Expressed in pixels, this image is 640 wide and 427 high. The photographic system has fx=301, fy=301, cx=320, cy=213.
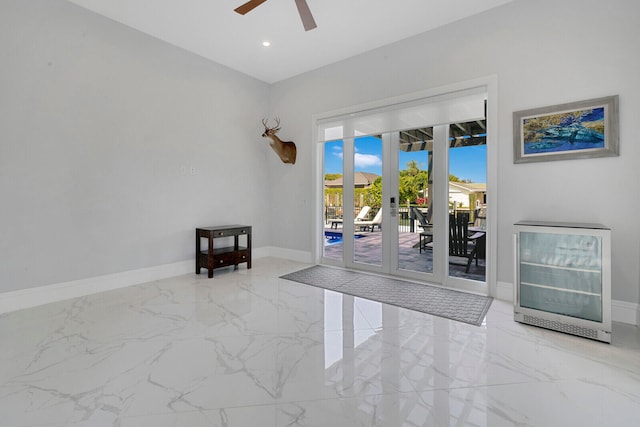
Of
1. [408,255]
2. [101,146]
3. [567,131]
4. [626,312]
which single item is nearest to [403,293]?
[408,255]

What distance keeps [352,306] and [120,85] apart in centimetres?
366

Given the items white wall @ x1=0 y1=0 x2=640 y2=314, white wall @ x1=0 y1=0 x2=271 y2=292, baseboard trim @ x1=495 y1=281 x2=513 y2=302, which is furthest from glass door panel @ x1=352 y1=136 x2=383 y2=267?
white wall @ x1=0 y1=0 x2=271 y2=292

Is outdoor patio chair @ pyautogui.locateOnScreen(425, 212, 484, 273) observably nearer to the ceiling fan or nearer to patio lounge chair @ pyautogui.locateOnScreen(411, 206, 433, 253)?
patio lounge chair @ pyautogui.locateOnScreen(411, 206, 433, 253)

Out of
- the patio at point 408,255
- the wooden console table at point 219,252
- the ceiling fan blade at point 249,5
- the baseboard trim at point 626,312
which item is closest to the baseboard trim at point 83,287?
the wooden console table at point 219,252

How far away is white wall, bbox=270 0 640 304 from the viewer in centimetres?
260

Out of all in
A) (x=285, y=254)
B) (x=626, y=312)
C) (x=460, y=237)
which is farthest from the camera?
(x=285, y=254)

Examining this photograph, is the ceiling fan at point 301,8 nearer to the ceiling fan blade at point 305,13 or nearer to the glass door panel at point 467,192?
the ceiling fan blade at point 305,13

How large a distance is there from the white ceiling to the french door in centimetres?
116

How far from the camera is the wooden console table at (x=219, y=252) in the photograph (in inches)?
160

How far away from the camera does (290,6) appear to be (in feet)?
10.5

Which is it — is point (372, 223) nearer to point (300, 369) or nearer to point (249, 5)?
point (300, 369)

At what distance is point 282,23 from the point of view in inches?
139

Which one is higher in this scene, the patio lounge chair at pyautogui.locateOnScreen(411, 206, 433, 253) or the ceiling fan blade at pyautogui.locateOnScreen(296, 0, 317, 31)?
the ceiling fan blade at pyautogui.locateOnScreen(296, 0, 317, 31)

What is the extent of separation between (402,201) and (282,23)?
2.64 m
